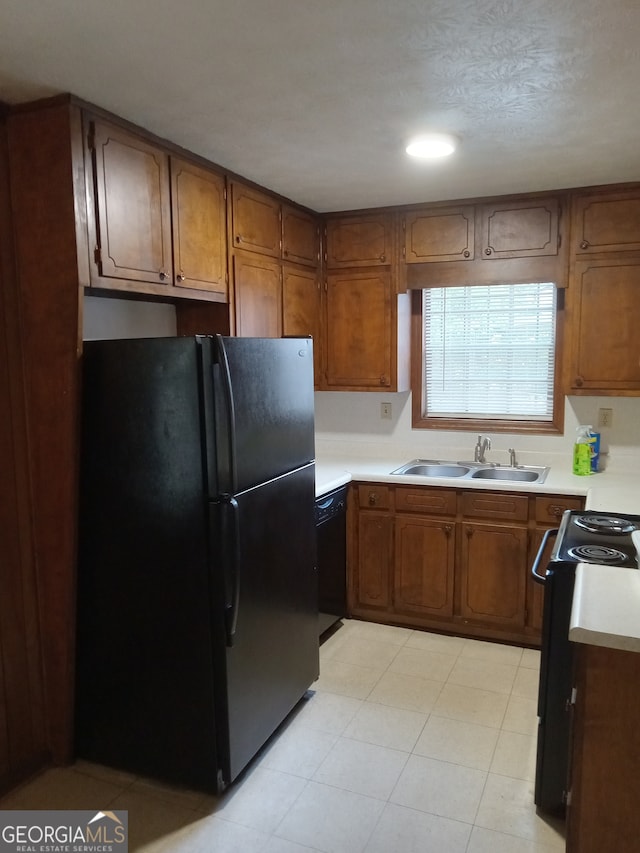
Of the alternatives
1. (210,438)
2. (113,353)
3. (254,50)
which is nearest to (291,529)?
(210,438)

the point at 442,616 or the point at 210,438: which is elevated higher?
the point at 210,438

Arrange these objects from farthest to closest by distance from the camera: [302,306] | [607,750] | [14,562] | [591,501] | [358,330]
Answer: [358,330], [302,306], [591,501], [14,562], [607,750]

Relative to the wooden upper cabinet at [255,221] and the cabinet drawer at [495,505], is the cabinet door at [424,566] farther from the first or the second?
the wooden upper cabinet at [255,221]

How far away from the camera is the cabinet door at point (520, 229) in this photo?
3170 millimetres

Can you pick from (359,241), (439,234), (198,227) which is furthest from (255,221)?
(439,234)

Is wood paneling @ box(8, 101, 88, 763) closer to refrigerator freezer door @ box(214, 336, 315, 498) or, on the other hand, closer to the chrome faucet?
refrigerator freezer door @ box(214, 336, 315, 498)

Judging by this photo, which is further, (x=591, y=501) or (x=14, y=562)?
(x=591, y=501)

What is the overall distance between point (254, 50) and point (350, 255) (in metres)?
1.97

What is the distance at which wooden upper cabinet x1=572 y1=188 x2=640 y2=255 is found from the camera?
301 cm

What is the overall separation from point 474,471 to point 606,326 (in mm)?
1019

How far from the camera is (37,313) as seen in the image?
2.05 metres

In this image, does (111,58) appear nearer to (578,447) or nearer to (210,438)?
(210,438)

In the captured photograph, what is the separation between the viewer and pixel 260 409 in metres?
2.20

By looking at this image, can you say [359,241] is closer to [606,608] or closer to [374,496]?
[374,496]
